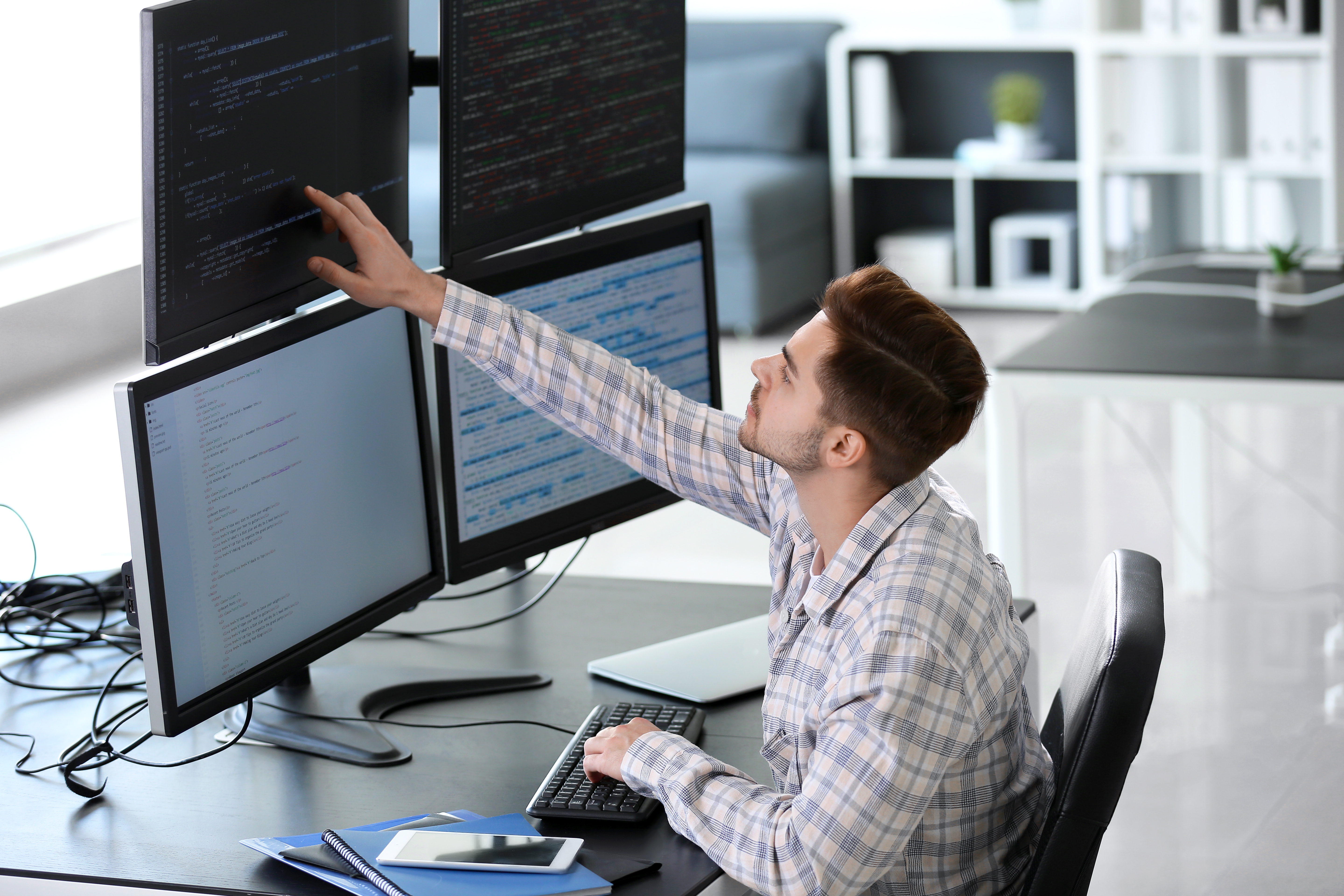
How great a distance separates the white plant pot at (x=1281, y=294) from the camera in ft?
10.5

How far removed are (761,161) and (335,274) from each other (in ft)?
14.8

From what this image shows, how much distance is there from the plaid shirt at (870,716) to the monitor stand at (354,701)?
32cm

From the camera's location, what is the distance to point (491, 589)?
6.81 ft

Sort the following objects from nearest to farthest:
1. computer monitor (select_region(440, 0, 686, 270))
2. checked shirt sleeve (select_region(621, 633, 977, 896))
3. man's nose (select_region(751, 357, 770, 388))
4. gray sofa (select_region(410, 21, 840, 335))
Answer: checked shirt sleeve (select_region(621, 633, 977, 896)) < man's nose (select_region(751, 357, 770, 388)) < computer monitor (select_region(440, 0, 686, 270)) < gray sofa (select_region(410, 21, 840, 335))

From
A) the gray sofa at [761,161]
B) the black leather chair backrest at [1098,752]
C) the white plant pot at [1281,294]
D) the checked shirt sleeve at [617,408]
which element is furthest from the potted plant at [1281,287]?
the gray sofa at [761,161]

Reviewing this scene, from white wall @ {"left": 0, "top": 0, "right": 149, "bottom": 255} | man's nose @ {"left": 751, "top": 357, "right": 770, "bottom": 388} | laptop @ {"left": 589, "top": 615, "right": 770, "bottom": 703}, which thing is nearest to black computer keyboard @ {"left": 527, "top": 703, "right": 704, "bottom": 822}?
laptop @ {"left": 589, "top": 615, "right": 770, "bottom": 703}

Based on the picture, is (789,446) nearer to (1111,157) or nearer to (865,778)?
(865,778)

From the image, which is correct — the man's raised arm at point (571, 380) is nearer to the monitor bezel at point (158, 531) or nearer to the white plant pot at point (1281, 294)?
the monitor bezel at point (158, 531)

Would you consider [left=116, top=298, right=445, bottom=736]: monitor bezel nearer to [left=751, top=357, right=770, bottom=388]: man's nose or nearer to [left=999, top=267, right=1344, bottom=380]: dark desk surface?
[left=751, top=357, right=770, bottom=388]: man's nose

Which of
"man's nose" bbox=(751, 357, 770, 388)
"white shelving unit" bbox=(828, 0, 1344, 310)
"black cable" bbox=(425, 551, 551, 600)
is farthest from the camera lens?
"white shelving unit" bbox=(828, 0, 1344, 310)

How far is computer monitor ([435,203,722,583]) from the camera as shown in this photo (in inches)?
70.4

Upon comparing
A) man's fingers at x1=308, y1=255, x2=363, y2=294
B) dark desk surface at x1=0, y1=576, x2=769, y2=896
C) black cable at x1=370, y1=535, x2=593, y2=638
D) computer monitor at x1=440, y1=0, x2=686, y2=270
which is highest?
computer monitor at x1=440, y1=0, x2=686, y2=270

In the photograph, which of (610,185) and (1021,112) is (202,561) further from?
(1021,112)

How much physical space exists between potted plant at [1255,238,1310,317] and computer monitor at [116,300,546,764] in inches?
79.5
